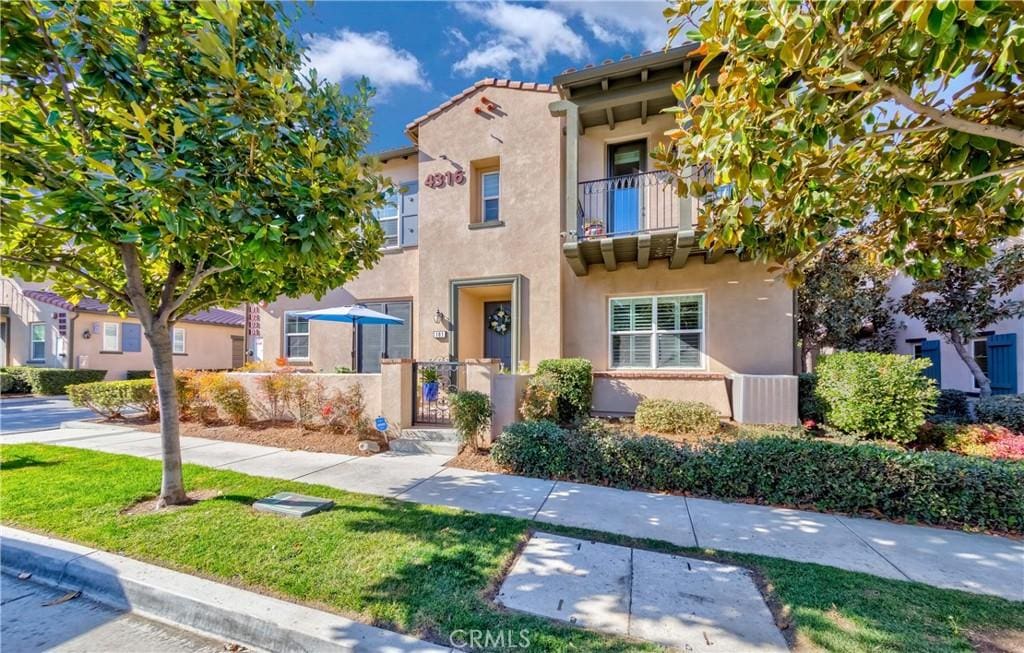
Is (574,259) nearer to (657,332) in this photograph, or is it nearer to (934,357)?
(657,332)

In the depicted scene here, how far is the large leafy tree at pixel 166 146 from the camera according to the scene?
328 cm

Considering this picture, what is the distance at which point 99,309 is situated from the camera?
58.9 ft

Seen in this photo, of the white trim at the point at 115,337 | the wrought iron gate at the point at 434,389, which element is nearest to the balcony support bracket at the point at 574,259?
the wrought iron gate at the point at 434,389

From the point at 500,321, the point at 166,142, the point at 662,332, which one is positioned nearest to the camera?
the point at 166,142

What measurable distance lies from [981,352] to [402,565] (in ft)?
52.3

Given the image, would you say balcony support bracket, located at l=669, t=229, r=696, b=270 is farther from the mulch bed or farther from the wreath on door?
the mulch bed

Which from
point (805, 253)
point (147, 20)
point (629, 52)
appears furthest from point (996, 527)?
point (147, 20)

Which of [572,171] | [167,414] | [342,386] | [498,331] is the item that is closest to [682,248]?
[572,171]

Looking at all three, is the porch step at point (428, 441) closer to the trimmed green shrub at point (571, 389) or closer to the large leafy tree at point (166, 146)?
the trimmed green shrub at point (571, 389)

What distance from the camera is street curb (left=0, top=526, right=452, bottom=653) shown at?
270cm

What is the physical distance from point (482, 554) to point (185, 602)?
2277mm

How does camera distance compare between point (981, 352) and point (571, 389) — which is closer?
point (571, 389)

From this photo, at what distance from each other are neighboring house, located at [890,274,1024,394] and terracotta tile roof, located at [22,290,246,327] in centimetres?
2261

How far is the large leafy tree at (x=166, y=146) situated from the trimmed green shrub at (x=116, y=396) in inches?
266
